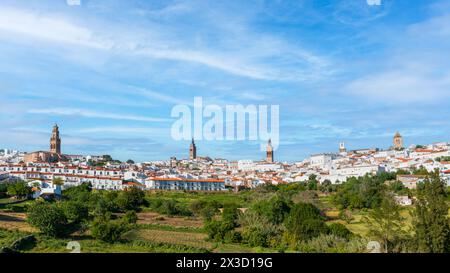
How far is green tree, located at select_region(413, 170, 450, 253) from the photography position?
9516mm

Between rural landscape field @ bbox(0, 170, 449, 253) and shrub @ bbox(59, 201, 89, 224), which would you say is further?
shrub @ bbox(59, 201, 89, 224)

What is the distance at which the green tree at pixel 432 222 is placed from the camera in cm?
952

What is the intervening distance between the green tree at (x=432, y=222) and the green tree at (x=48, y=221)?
12.5 meters

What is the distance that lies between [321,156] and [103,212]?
194ft

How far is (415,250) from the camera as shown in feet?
32.1

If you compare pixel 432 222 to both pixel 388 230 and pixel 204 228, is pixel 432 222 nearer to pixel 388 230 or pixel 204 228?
pixel 388 230

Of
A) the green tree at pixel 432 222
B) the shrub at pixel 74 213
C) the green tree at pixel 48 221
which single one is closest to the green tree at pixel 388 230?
the green tree at pixel 432 222

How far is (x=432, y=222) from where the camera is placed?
971 cm

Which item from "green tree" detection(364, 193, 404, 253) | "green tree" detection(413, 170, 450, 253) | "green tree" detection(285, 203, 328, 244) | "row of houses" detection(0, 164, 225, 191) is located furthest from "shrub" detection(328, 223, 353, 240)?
"row of houses" detection(0, 164, 225, 191)

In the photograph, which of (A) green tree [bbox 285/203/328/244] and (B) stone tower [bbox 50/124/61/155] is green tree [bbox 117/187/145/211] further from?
(B) stone tower [bbox 50/124/61/155]

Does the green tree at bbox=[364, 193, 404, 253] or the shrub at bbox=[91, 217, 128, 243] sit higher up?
the green tree at bbox=[364, 193, 404, 253]

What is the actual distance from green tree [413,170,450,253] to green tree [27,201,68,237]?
12540mm
